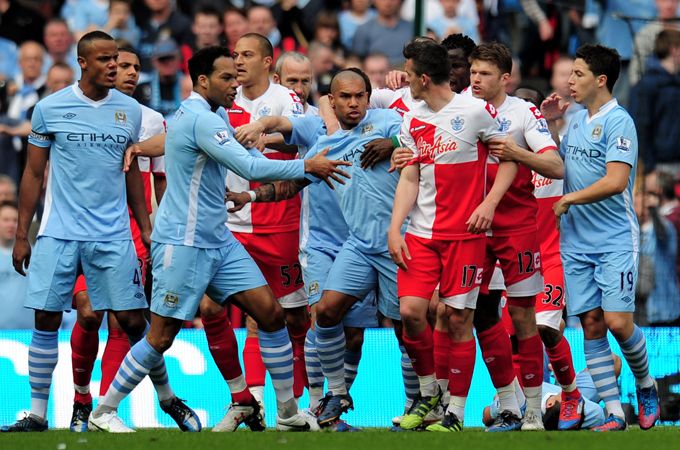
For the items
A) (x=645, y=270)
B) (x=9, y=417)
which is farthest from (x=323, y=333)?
(x=645, y=270)

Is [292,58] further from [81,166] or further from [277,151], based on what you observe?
[81,166]

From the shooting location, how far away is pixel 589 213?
9727 mm

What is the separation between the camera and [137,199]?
33.1 ft

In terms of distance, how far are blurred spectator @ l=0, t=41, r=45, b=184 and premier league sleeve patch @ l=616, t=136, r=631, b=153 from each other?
7.99 meters

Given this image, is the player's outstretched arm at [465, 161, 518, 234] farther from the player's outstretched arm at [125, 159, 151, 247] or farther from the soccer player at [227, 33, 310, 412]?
the player's outstretched arm at [125, 159, 151, 247]

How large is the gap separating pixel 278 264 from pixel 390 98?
1.55 metres

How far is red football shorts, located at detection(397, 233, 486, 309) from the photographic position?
30.0ft

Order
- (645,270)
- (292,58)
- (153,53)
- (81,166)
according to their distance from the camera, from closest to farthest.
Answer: (81,166), (292,58), (645,270), (153,53)

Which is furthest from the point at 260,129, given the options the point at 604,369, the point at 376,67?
the point at 376,67

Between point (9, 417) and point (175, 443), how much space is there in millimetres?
4288

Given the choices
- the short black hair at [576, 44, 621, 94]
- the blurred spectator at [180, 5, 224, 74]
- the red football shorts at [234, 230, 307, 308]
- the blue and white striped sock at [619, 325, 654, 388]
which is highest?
the blurred spectator at [180, 5, 224, 74]

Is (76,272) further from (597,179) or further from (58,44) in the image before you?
(58,44)

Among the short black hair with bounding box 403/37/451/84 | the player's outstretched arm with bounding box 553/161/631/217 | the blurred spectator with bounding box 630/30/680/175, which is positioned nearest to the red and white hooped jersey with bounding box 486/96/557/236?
the player's outstretched arm with bounding box 553/161/631/217

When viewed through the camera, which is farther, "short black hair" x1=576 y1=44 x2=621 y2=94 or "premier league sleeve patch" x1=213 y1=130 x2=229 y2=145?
"short black hair" x1=576 y1=44 x2=621 y2=94
